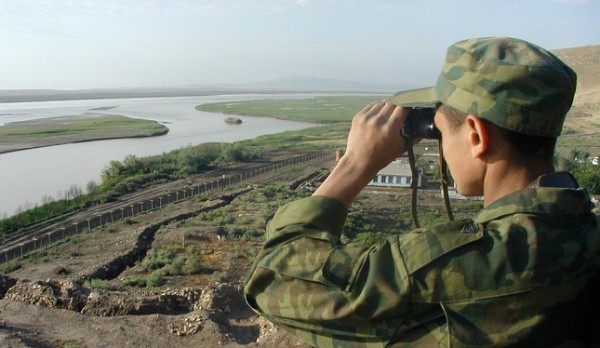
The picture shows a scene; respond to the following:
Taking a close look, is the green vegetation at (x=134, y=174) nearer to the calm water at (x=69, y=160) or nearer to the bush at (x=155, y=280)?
the calm water at (x=69, y=160)

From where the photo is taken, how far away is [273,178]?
3156 centimetres

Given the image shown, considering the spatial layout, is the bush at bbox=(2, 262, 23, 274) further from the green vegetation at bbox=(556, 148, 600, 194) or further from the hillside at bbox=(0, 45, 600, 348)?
the green vegetation at bbox=(556, 148, 600, 194)

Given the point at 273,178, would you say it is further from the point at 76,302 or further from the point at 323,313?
the point at 323,313

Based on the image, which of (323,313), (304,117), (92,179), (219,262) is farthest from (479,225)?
(304,117)

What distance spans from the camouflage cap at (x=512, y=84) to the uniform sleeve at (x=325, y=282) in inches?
13.6

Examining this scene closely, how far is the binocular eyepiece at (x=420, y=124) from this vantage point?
1.40 m

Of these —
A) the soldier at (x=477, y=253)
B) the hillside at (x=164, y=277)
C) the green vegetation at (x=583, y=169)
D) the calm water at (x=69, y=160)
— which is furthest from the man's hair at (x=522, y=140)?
the calm water at (x=69, y=160)

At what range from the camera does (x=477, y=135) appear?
1244 millimetres

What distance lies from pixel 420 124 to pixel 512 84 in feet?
0.94

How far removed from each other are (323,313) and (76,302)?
33.3ft

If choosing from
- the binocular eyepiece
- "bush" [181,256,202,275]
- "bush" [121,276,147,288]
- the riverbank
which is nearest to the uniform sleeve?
the binocular eyepiece

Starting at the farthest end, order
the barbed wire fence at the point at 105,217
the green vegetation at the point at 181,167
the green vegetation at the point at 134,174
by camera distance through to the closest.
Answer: the green vegetation at the point at 181,167 → the green vegetation at the point at 134,174 → the barbed wire fence at the point at 105,217

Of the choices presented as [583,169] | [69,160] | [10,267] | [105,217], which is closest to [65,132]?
Answer: [69,160]

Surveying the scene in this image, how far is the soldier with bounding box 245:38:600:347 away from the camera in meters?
1.09
